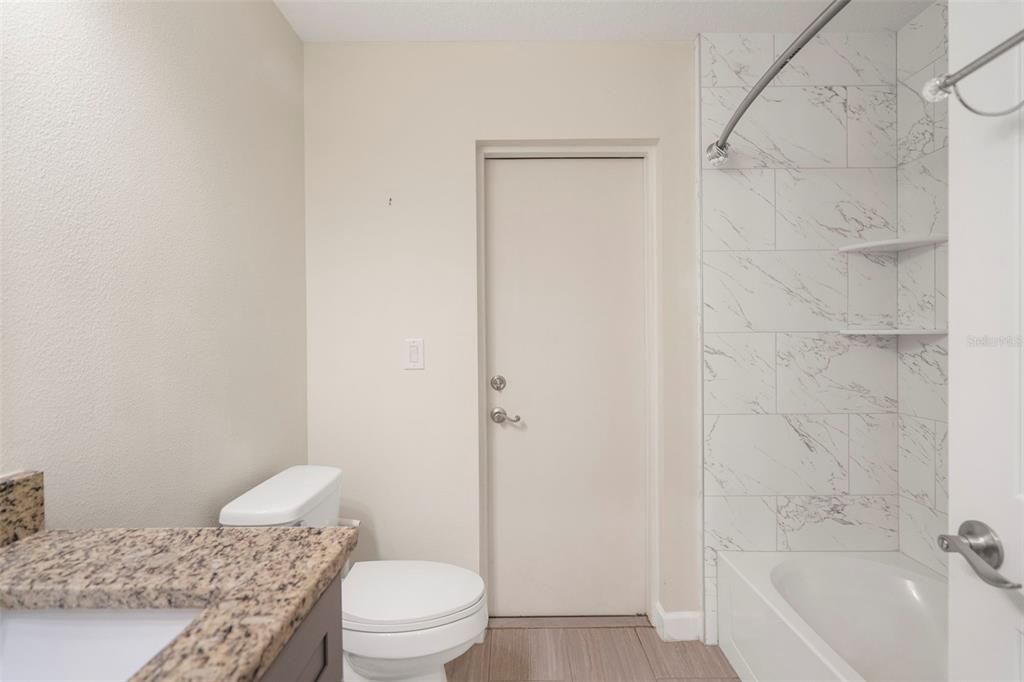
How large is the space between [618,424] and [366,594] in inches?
46.7

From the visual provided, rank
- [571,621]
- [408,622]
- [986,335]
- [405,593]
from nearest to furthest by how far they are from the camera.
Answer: [986,335]
[408,622]
[405,593]
[571,621]

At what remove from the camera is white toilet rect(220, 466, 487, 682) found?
1354 mm

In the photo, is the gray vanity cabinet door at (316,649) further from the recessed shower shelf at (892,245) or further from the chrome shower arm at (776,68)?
the recessed shower shelf at (892,245)

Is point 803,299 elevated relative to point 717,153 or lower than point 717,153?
lower

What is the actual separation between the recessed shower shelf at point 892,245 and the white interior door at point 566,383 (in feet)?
2.54

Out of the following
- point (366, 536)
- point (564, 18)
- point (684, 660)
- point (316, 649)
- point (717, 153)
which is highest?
point (564, 18)

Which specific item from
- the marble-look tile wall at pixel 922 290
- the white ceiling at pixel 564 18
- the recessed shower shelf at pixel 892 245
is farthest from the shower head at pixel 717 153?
the marble-look tile wall at pixel 922 290

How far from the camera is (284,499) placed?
1.40m

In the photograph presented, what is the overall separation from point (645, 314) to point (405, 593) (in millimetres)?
1389

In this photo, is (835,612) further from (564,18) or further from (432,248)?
(564,18)

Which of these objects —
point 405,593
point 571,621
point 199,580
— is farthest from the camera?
point 571,621

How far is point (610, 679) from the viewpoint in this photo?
1.80 meters

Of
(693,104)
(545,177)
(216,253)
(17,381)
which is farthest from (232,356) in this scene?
(693,104)

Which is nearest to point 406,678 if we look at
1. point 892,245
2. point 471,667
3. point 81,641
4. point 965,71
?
point 471,667
